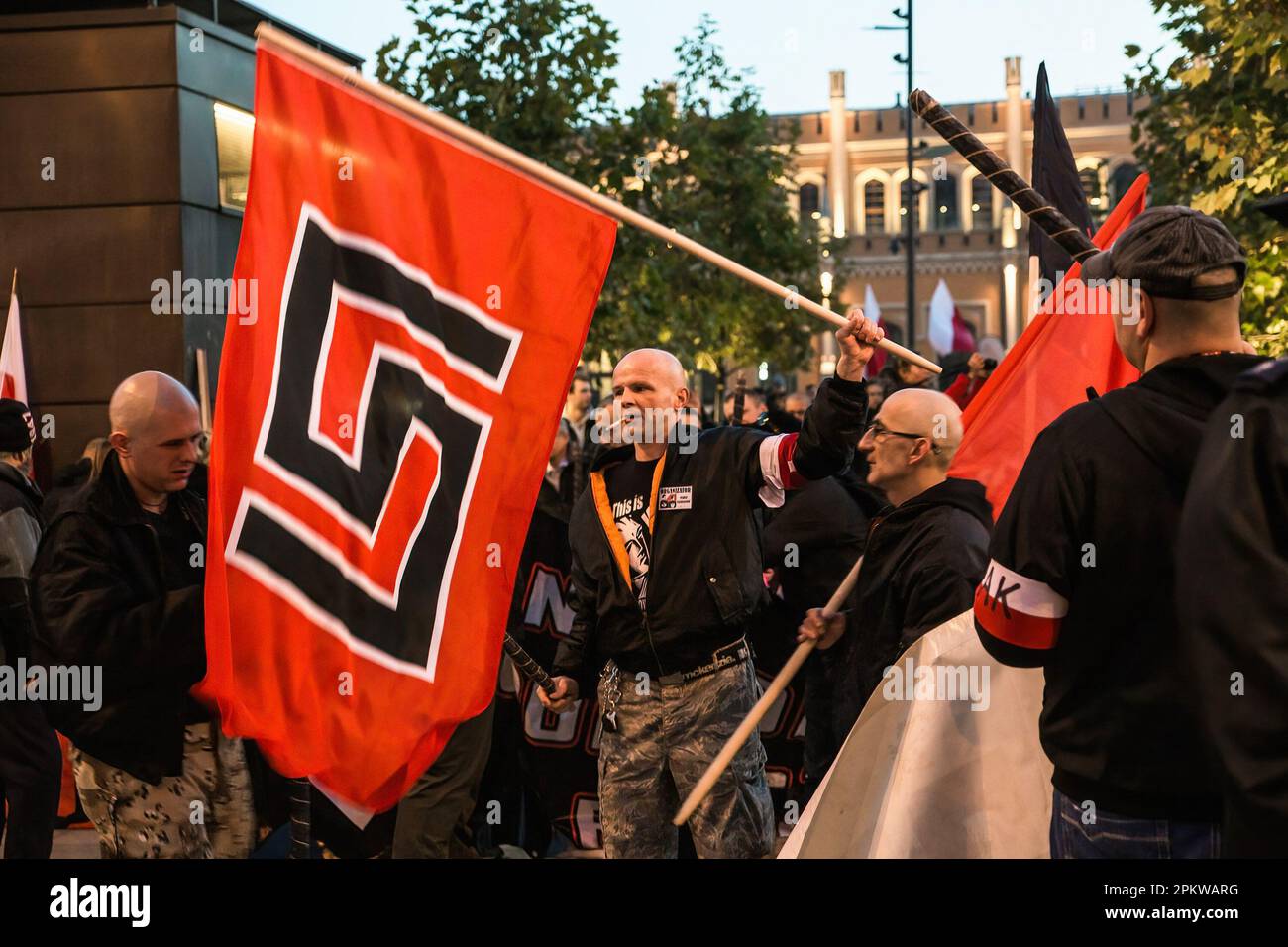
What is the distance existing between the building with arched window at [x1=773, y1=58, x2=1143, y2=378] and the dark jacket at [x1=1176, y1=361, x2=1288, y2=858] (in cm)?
6046

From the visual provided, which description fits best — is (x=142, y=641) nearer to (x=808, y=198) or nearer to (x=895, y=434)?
(x=895, y=434)

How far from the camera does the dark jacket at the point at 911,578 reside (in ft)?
15.2

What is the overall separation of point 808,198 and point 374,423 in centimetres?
6597

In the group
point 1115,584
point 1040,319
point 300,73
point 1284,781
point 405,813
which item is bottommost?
point 405,813

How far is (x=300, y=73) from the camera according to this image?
3.87 m

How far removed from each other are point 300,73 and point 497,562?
141 cm

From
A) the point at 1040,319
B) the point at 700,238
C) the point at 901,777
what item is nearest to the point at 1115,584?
the point at 901,777

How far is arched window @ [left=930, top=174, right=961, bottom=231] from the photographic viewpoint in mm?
65750

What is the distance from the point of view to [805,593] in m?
7.26

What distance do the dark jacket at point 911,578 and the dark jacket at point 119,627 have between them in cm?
214
